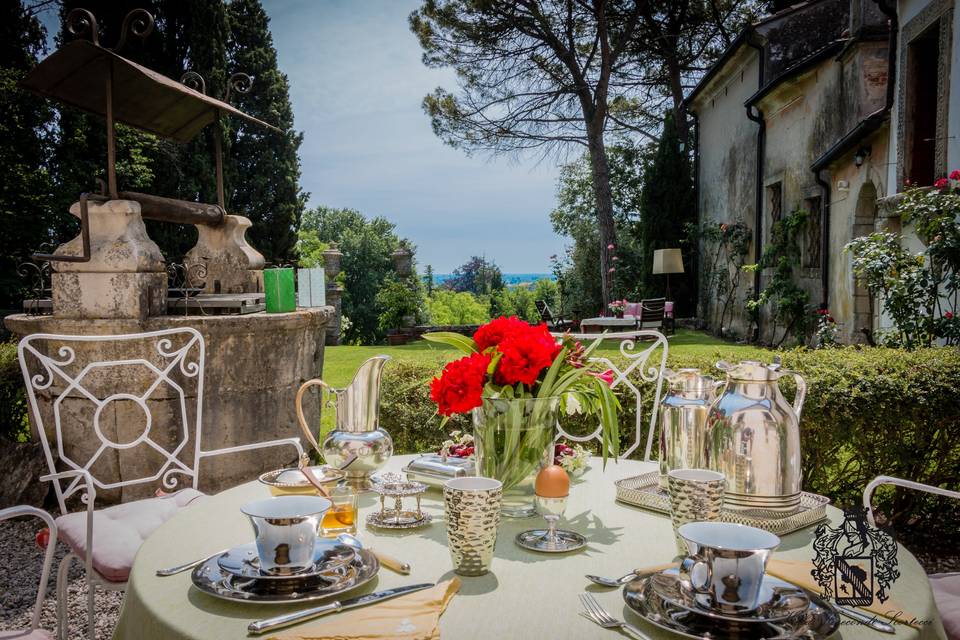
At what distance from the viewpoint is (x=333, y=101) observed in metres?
24.6

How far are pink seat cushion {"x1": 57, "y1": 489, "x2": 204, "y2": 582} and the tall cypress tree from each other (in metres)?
14.8

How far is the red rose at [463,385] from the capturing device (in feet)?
4.80

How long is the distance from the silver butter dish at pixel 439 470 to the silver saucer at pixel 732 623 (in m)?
0.74

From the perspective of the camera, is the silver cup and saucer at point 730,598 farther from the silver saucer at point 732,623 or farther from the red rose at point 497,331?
the red rose at point 497,331

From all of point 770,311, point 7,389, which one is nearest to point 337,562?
point 7,389

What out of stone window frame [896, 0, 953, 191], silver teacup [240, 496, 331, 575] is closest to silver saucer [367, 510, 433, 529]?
silver teacup [240, 496, 331, 575]

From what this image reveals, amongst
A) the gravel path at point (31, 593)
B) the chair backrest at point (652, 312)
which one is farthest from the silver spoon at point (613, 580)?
the chair backrest at point (652, 312)

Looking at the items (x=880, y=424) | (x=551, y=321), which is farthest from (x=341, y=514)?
(x=551, y=321)

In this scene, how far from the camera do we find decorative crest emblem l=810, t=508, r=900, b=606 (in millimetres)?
1105

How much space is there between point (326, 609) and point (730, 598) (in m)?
0.61

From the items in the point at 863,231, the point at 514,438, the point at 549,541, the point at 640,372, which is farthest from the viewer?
the point at 863,231

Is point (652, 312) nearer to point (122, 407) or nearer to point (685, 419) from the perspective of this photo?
point (122, 407)

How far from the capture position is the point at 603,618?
1.05 meters

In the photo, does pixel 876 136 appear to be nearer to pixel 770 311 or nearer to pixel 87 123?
pixel 770 311
